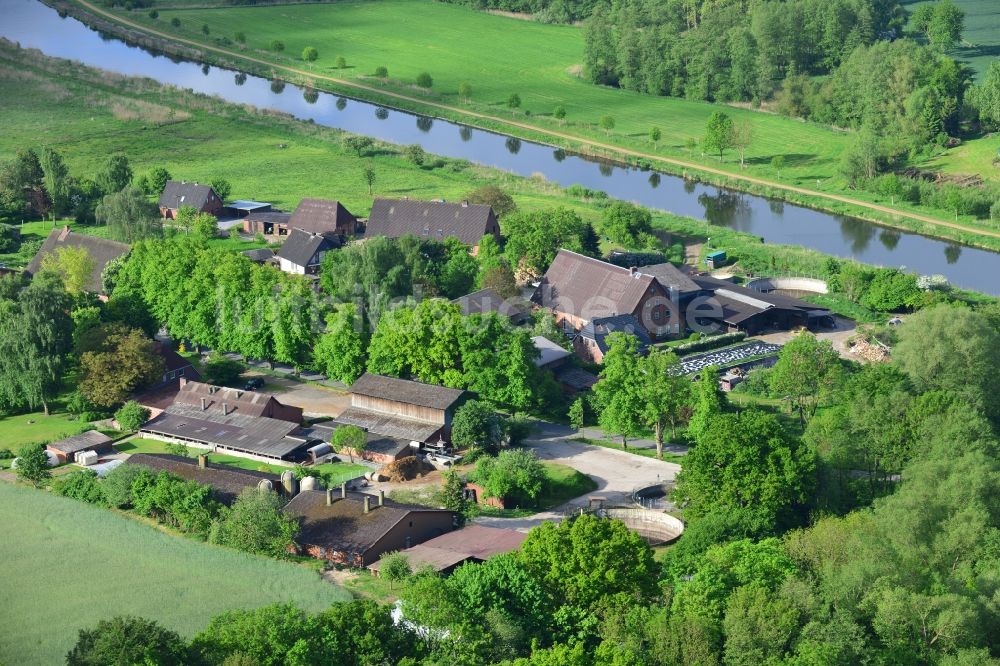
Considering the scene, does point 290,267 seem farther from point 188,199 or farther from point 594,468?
point 594,468

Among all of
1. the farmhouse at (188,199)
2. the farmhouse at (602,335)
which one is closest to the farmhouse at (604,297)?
the farmhouse at (602,335)

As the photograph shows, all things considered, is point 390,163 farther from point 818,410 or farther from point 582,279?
point 818,410

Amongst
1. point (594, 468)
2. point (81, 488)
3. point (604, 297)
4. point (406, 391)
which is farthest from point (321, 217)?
point (594, 468)

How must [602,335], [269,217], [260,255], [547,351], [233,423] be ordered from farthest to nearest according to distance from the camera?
[269,217]
[260,255]
[602,335]
[547,351]
[233,423]

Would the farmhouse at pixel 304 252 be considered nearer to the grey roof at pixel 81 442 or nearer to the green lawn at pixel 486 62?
the grey roof at pixel 81 442

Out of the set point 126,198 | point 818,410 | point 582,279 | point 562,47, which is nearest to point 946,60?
Result: point 562,47
